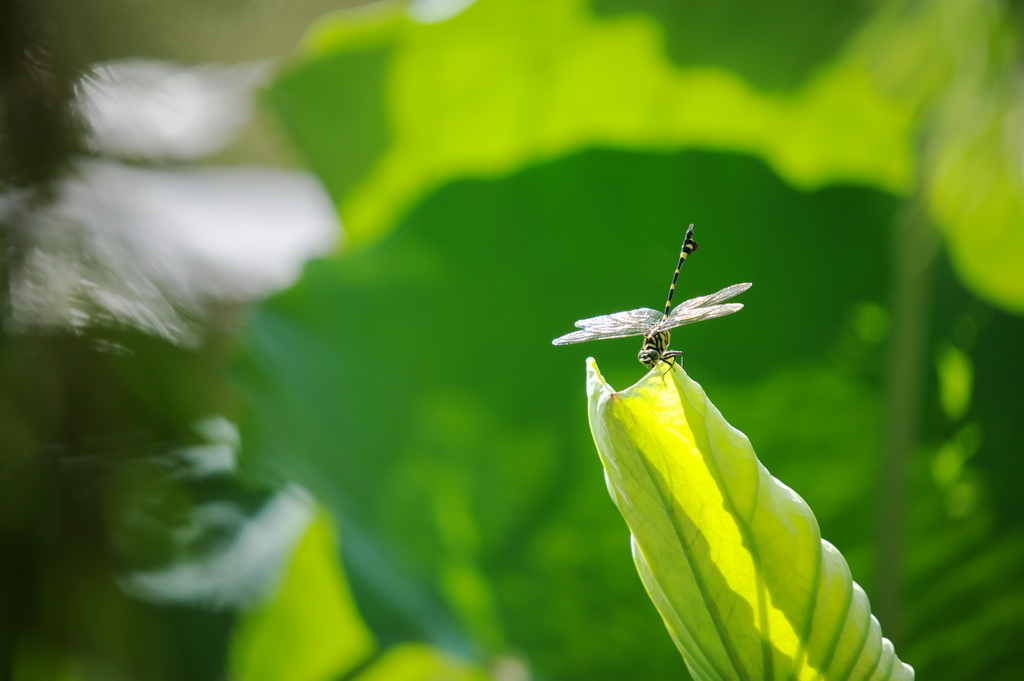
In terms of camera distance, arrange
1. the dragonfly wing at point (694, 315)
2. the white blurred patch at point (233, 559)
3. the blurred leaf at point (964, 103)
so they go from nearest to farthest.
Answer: the dragonfly wing at point (694, 315)
the blurred leaf at point (964, 103)
the white blurred patch at point (233, 559)

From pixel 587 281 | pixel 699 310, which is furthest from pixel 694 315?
pixel 587 281

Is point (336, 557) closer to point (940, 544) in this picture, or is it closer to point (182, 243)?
point (182, 243)

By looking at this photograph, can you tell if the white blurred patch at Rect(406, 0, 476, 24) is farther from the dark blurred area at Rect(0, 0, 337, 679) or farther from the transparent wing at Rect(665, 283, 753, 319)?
the transparent wing at Rect(665, 283, 753, 319)

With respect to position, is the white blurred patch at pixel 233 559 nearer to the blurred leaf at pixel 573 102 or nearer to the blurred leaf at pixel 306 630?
the blurred leaf at pixel 306 630

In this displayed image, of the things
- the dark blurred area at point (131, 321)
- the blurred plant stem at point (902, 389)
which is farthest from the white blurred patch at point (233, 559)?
the blurred plant stem at point (902, 389)

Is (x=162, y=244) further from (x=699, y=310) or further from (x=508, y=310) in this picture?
(x=699, y=310)
